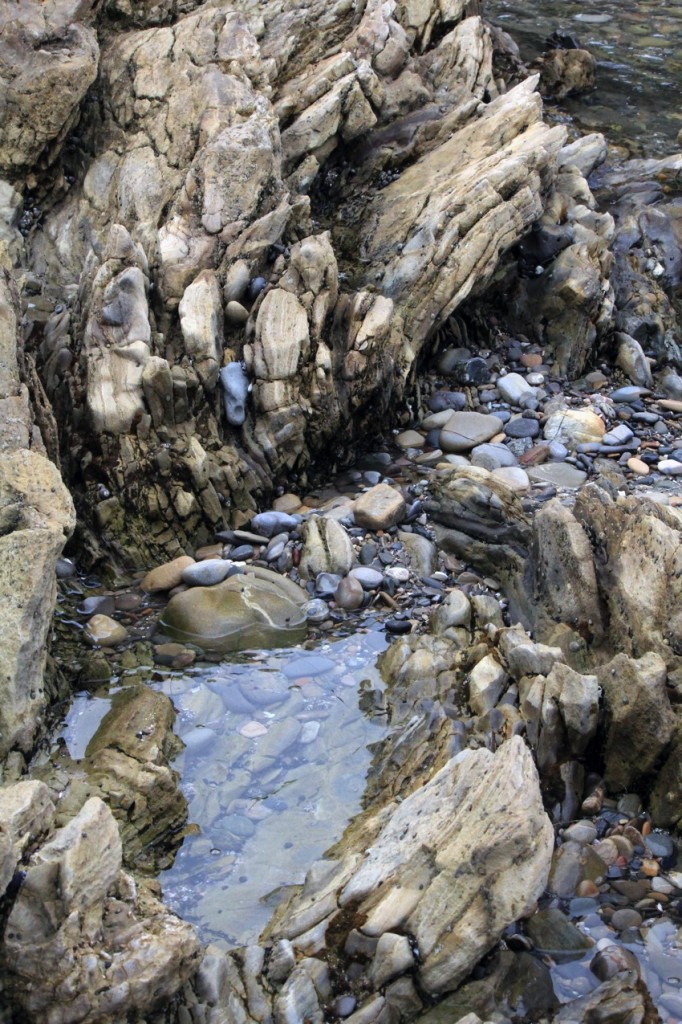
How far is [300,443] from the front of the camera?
9.00 meters

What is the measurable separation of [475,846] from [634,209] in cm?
1040

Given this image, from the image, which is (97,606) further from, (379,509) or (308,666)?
(379,509)

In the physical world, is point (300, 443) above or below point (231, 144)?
below

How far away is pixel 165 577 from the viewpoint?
25.5ft

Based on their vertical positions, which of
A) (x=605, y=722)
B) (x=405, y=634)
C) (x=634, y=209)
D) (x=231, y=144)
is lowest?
(x=405, y=634)

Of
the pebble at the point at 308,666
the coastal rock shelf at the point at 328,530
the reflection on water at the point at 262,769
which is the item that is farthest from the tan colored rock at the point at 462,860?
the pebble at the point at 308,666

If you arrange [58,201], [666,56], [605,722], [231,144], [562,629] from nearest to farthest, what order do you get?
1. [605,722]
2. [562,629]
3. [231,144]
4. [58,201]
5. [666,56]

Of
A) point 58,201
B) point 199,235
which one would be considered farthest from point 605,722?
point 58,201

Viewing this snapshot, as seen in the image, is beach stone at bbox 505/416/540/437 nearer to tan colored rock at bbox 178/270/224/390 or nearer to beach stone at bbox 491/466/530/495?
beach stone at bbox 491/466/530/495

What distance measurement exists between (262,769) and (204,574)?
1.94 m

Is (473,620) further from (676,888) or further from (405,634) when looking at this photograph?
(676,888)

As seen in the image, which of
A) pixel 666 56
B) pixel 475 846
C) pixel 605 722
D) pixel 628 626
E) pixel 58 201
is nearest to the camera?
pixel 475 846

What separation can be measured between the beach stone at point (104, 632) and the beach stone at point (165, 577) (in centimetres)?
48

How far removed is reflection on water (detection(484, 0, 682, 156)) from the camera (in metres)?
16.1
